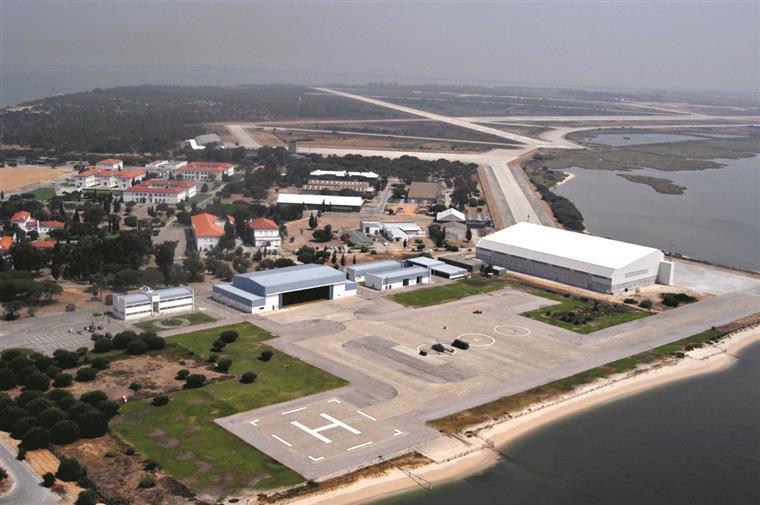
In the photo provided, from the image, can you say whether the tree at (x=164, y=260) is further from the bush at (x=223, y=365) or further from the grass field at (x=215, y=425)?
the bush at (x=223, y=365)

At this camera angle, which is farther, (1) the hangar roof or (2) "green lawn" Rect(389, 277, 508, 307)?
(1) the hangar roof

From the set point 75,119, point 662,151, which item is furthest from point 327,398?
point 75,119

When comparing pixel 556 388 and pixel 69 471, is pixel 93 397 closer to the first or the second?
pixel 69 471

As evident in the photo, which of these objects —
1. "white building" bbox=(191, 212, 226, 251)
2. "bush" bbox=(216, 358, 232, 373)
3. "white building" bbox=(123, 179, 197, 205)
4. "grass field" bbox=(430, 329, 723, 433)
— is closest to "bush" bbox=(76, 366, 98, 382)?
"bush" bbox=(216, 358, 232, 373)

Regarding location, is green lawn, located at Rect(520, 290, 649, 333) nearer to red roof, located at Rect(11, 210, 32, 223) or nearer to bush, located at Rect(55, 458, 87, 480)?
bush, located at Rect(55, 458, 87, 480)

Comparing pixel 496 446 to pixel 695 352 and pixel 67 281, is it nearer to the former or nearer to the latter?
pixel 695 352

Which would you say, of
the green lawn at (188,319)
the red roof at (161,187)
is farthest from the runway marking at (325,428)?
the red roof at (161,187)

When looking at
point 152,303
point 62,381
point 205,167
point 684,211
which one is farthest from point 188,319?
point 684,211
